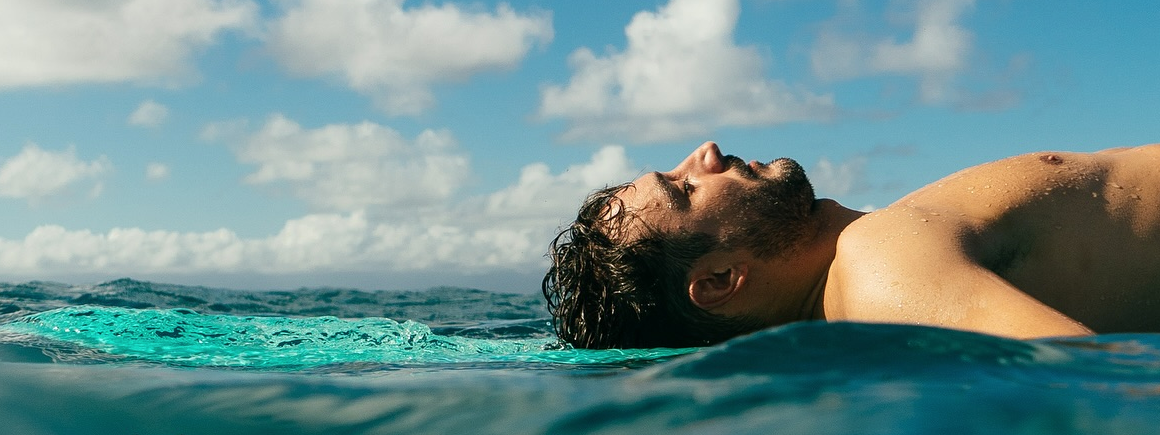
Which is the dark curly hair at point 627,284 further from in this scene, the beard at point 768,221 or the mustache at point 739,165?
the mustache at point 739,165

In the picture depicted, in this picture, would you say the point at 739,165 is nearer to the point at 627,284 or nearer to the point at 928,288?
the point at 627,284

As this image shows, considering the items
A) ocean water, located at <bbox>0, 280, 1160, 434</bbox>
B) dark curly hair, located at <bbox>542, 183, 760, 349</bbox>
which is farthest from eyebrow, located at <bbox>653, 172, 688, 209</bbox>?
ocean water, located at <bbox>0, 280, 1160, 434</bbox>

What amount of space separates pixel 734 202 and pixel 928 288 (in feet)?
3.77

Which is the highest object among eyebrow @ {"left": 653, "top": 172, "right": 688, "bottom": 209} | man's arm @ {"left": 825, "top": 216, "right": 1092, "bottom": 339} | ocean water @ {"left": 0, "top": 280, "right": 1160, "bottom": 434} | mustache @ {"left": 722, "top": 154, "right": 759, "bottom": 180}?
mustache @ {"left": 722, "top": 154, "right": 759, "bottom": 180}

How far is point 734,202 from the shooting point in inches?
166

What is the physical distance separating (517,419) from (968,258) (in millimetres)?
2094

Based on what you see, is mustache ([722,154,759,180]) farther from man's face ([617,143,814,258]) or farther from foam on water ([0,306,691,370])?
foam on water ([0,306,691,370])

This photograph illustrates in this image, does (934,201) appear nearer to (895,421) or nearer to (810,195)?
(810,195)

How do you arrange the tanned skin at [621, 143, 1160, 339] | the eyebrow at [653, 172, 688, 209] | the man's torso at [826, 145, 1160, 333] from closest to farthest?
Answer: 1. the tanned skin at [621, 143, 1160, 339]
2. the man's torso at [826, 145, 1160, 333]
3. the eyebrow at [653, 172, 688, 209]

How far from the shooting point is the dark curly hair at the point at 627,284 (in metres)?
4.39

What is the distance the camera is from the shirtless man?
3.31 m

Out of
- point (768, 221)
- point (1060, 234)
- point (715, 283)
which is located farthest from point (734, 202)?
point (1060, 234)

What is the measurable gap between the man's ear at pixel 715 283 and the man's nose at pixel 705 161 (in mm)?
476

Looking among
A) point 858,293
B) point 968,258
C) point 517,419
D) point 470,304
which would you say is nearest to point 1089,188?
point 968,258
